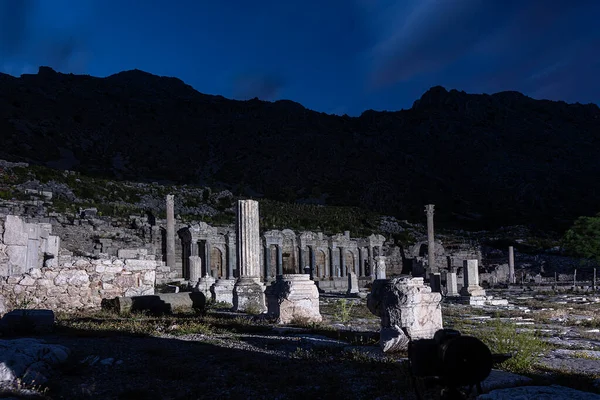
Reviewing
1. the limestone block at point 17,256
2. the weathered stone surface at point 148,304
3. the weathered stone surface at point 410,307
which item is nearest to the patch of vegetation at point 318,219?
the weathered stone surface at point 148,304

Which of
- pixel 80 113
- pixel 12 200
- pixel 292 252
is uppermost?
pixel 80 113

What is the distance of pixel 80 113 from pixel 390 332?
→ 96.6 m

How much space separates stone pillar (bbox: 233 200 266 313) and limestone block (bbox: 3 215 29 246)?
576 cm

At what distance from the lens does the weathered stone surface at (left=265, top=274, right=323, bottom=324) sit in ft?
37.9

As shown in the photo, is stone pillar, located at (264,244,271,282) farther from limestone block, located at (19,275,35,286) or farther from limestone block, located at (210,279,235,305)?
limestone block, located at (19,275,35,286)

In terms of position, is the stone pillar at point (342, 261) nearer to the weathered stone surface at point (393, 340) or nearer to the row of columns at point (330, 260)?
the row of columns at point (330, 260)

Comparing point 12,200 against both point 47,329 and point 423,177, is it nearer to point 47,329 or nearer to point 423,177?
point 47,329

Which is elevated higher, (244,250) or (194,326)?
(244,250)

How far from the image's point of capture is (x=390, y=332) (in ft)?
24.3

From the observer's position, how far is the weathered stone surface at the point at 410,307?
7.99 metres

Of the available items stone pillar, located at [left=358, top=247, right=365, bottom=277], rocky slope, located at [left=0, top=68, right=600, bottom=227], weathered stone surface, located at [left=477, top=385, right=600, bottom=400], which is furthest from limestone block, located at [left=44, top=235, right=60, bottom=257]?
rocky slope, located at [left=0, top=68, right=600, bottom=227]

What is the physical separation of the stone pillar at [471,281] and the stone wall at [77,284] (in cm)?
1337

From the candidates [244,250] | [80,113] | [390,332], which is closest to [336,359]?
[390,332]

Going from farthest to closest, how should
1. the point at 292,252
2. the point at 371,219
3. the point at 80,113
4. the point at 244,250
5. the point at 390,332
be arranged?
the point at 80,113
the point at 371,219
the point at 292,252
the point at 244,250
the point at 390,332
